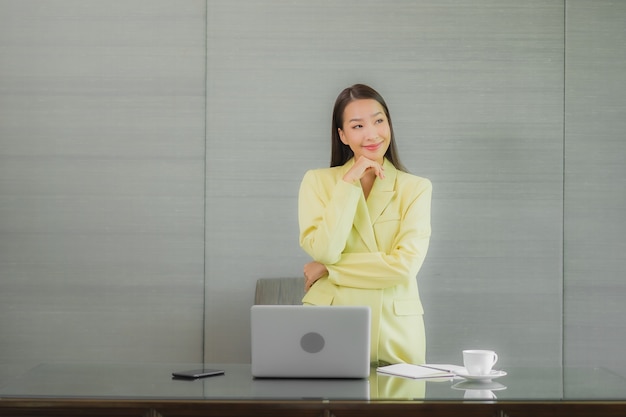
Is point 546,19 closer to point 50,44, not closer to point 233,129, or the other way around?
point 233,129

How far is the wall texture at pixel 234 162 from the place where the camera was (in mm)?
4598

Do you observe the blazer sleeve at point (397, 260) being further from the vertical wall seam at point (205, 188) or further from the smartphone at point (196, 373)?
the vertical wall seam at point (205, 188)

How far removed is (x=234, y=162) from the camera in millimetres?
4598

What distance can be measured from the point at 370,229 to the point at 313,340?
→ 88cm

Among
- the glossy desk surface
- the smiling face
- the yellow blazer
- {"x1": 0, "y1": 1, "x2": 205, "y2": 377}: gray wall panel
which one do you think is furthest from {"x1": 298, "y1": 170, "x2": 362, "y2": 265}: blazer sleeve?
{"x1": 0, "y1": 1, "x2": 205, "y2": 377}: gray wall panel

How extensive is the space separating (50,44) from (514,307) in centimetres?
290

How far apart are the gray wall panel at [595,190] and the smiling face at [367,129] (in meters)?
1.64

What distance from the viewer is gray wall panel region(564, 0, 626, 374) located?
4.62m

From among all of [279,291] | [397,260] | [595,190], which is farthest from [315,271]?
[595,190]

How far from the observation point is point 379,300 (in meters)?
3.10

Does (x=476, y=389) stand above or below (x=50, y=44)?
below

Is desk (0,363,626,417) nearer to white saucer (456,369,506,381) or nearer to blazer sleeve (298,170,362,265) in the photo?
white saucer (456,369,506,381)

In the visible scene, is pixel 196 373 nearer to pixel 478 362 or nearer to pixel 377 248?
pixel 478 362

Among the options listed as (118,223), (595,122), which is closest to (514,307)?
(595,122)
